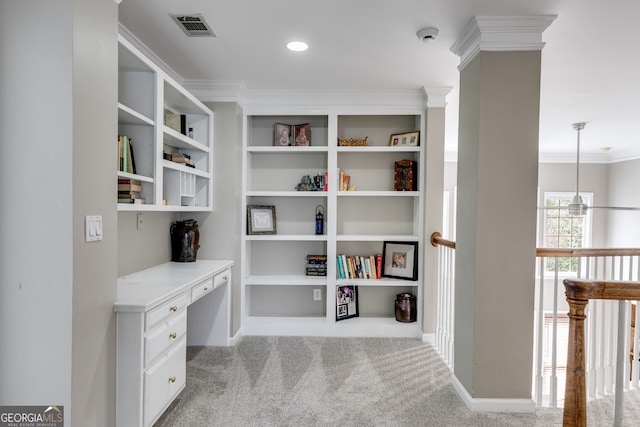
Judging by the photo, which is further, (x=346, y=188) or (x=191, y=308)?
(x=346, y=188)

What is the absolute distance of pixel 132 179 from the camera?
2.26 meters

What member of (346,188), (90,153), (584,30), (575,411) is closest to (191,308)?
(346,188)

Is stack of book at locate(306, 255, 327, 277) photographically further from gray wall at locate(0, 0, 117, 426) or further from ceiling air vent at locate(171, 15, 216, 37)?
gray wall at locate(0, 0, 117, 426)

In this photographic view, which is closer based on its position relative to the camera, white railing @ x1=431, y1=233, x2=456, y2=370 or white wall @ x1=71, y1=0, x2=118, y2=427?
white wall @ x1=71, y1=0, x2=118, y2=427

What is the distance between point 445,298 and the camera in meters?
3.38

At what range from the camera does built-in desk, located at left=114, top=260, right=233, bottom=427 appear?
1.85 m

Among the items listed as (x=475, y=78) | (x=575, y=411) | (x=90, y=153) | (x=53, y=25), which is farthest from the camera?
(x=475, y=78)

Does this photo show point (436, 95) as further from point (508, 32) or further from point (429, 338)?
point (429, 338)

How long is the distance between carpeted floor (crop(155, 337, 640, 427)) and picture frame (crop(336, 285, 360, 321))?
376mm

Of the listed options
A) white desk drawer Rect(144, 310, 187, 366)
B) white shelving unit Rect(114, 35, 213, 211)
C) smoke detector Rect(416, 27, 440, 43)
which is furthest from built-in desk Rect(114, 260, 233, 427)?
smoke detector Rect(416, 27, 440, 43)

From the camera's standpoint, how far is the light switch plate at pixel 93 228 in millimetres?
1635

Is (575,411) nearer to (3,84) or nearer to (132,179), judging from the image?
(132,179)

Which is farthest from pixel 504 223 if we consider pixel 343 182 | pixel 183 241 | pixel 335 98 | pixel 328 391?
pixel 183 241

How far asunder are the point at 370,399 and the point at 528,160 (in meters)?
1.89
